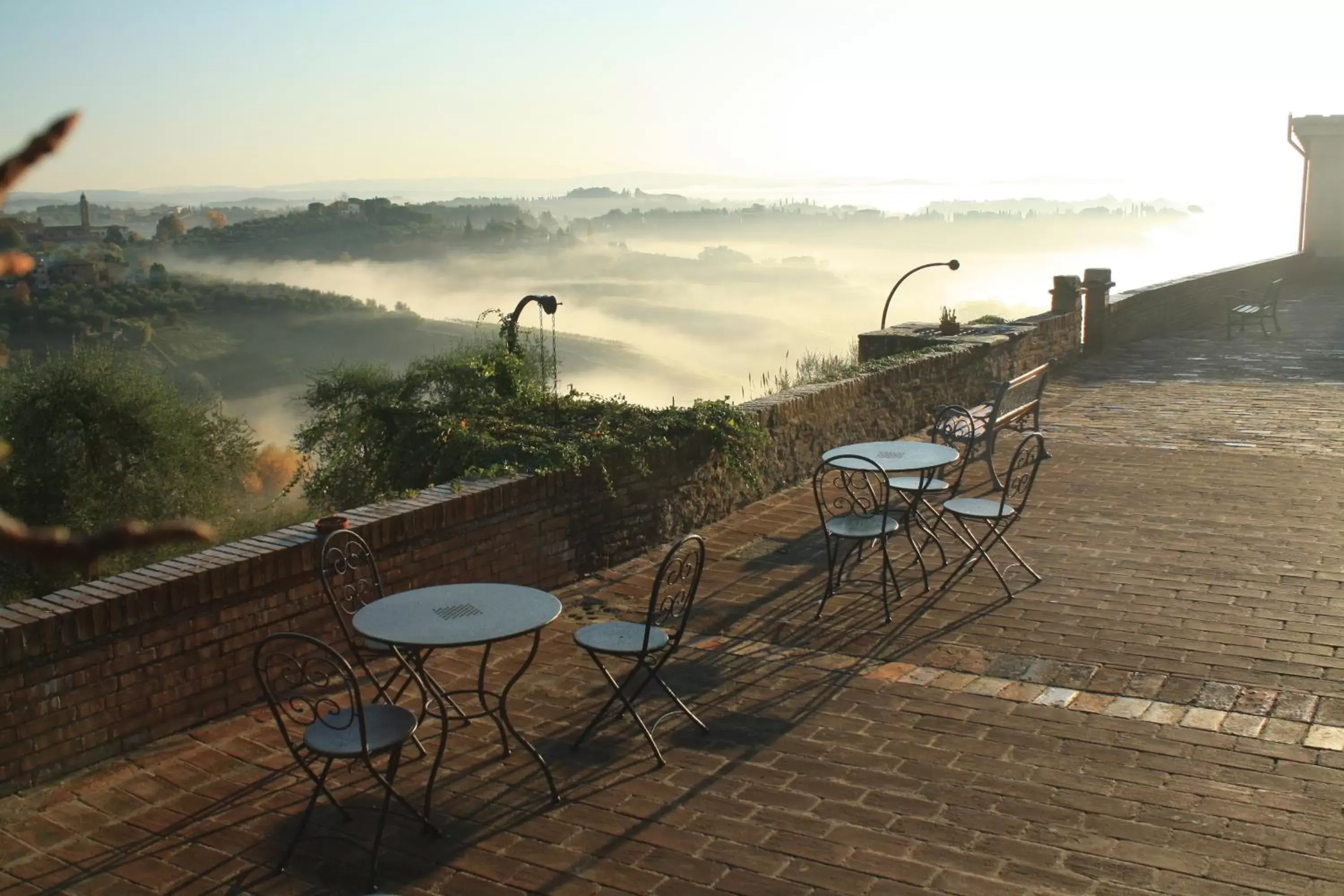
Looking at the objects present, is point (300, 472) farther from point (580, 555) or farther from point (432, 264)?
point (432, 264)

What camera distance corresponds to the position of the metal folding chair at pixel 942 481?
7091 millimetres

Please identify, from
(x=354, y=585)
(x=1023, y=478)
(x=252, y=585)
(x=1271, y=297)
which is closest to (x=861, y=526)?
(x=1023, y=478)

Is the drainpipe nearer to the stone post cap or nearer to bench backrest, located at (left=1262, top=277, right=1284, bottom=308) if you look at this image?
the stone post cap

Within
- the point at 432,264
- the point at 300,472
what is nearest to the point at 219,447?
the point at 300,472

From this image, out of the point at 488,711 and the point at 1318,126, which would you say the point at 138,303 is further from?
the point at 488,711

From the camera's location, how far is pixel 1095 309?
58.5 feet

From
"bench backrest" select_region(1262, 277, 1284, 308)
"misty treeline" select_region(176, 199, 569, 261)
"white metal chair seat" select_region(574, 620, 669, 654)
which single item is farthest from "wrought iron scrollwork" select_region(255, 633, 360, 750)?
"misty treeline" select_region(176, 199, 569, 261)

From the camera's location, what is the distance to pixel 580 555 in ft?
23.6

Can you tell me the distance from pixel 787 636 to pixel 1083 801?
2.07 m

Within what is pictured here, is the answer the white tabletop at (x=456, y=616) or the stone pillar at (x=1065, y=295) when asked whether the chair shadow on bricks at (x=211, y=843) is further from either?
the stone pillar at (x=1065, y=295)

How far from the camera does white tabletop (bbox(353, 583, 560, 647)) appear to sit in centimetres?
424

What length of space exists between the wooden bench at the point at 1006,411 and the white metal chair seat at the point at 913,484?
0.87 metres

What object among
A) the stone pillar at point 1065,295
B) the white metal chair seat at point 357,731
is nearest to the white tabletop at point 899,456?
the white metal chair seat at point 357,731

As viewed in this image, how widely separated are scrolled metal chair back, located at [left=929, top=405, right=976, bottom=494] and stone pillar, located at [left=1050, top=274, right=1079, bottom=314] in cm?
766
